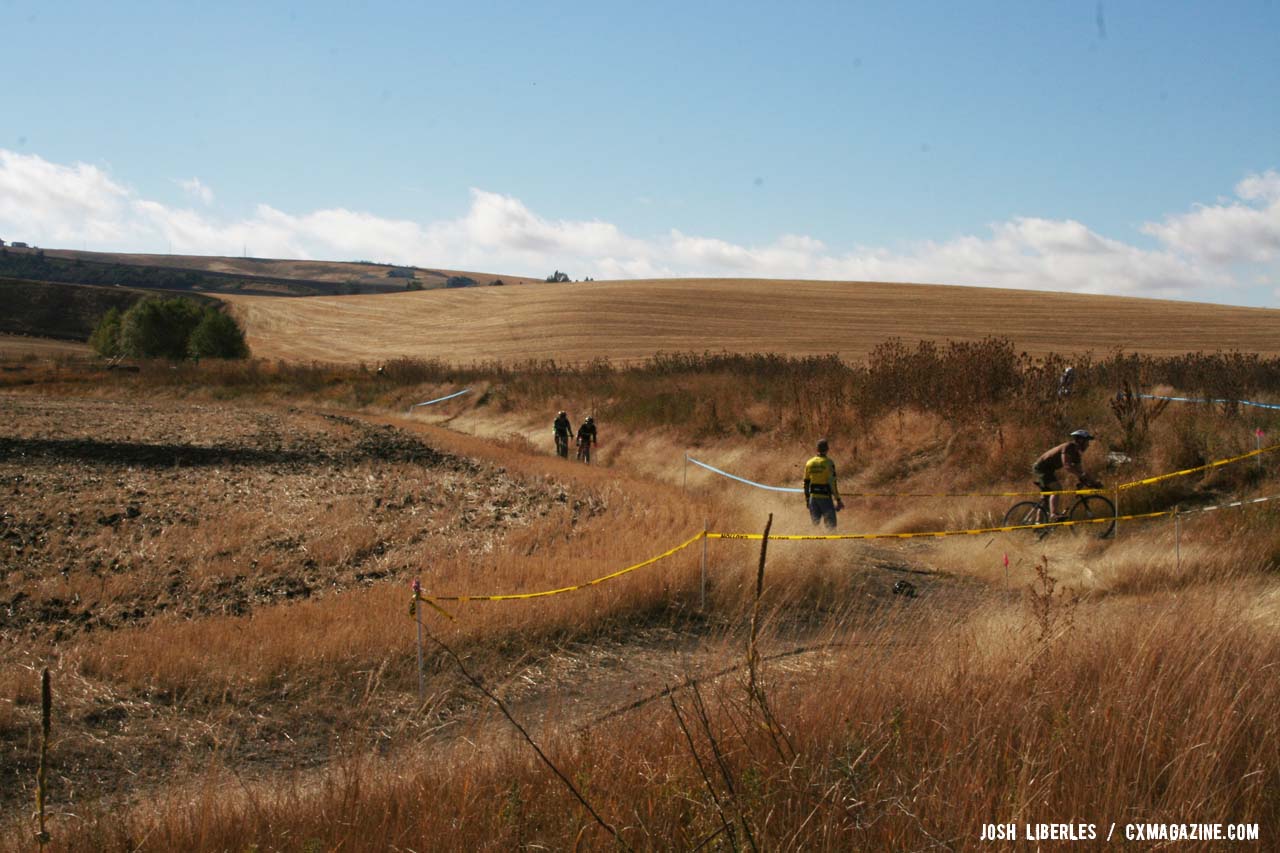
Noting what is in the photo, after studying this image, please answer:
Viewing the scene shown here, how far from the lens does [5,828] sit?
16.6ft

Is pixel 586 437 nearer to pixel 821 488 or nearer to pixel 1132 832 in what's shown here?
pixel 821 488

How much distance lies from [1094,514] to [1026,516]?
100cm

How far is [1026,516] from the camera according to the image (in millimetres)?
13547

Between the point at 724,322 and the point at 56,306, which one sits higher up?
the point at 724,322

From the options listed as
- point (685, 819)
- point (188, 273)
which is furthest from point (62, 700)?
point (188, 273)

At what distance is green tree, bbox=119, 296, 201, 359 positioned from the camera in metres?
72.7

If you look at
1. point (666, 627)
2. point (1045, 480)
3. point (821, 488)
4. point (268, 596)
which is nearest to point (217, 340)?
point (821, 488)

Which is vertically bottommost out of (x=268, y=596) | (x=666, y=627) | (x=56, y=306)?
(x=268, y=596)

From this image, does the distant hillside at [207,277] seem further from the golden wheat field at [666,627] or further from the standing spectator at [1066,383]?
the standing spectator at [1066,383]

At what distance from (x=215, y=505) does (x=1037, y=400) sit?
13980mm

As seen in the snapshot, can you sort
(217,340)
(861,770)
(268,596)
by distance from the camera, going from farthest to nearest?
(217,340) < (268,596) < (861,770)

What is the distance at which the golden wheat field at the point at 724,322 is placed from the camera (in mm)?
52656

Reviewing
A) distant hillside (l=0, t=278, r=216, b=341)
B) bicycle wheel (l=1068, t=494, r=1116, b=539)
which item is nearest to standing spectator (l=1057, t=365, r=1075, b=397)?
bicycle wheel (l=1068, t=494, r=1116, b=539)

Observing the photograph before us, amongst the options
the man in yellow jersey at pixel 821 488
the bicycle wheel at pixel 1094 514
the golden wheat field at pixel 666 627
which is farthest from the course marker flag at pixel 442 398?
the bicycle wheel at pixel 1094 514
